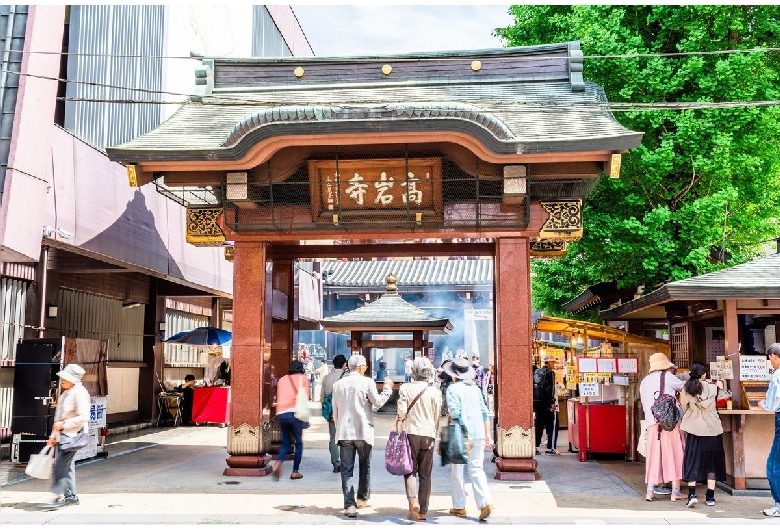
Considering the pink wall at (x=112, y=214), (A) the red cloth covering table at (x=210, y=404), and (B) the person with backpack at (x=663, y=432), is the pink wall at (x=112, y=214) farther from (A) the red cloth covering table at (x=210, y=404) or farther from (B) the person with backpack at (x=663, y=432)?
(B) the person with backpack at (x=663, y=432)

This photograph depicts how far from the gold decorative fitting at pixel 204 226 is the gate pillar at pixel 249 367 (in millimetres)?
539

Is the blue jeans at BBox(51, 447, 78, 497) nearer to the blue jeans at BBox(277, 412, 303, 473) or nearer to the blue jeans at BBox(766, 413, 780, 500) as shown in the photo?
the blue jeans at BBox(277, 412, 303, 473)

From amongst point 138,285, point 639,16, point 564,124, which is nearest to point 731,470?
point 564,124

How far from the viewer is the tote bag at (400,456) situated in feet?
26.6

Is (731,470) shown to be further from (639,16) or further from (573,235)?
(639,16)

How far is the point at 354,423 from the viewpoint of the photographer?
8.62 meters

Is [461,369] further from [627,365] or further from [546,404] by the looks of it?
[546,404]

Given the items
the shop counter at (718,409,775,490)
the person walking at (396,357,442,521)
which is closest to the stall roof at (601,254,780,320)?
the shop counter at (718,409,775,490)

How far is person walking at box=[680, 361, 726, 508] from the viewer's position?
9.27 m

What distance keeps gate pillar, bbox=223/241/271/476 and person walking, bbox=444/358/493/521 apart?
12.5 feet

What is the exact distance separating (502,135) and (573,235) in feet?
6.94

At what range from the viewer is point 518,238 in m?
11.2

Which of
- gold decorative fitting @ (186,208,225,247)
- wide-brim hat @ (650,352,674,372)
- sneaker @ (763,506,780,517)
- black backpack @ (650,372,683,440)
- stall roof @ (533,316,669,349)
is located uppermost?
gold decorative fitting @ (186,208,225,247)

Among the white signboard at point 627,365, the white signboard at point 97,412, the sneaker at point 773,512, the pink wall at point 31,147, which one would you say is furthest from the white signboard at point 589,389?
the pink wall at point 31,147
